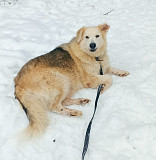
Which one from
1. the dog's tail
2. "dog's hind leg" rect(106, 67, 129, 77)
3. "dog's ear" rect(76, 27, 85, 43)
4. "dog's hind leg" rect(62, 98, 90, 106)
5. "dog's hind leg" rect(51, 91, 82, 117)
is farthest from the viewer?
"dog's hind leg" rect(106, 67, 129, 77)

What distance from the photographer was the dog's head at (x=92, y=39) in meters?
4.08

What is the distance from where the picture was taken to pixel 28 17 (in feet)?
23.9

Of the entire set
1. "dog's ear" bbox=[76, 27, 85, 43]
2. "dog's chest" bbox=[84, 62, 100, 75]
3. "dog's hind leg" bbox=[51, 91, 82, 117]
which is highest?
"dog's ear" bbox=[76, 27, 85, 43]

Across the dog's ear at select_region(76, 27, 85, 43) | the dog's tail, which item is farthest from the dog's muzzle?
the dog's tail

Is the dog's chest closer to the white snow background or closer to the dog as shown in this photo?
the dog

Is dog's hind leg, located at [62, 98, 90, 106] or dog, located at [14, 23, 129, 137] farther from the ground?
dog, located at [14, 23, 129, 137]

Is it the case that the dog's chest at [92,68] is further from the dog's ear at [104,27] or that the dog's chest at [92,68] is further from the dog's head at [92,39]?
the dog's ear at [104,27]

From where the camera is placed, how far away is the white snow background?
279cm

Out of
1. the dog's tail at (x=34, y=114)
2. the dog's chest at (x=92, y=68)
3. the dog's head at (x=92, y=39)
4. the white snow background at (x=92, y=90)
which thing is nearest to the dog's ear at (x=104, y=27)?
the dog's head at (x=92, y=39)

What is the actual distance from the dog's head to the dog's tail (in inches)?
61.0

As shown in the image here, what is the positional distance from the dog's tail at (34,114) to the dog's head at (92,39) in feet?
5.08

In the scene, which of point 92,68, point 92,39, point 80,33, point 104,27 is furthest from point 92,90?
point 104,27

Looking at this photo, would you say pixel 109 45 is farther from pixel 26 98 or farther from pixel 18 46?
pixel 26 98

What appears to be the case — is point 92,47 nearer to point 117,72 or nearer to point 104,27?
point 104,27
